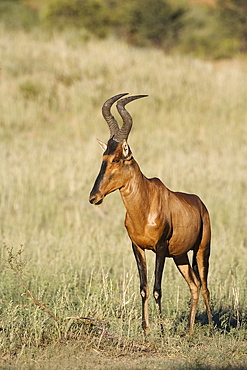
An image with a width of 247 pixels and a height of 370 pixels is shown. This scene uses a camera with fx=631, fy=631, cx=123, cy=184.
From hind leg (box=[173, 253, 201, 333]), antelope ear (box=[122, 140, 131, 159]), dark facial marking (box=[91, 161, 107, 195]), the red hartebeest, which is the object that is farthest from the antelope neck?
hind leg (box=[173, 253, 201, 333])

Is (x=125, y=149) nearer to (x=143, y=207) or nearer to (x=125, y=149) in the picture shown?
(x=125, y=149)

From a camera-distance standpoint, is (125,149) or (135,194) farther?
(135,194)

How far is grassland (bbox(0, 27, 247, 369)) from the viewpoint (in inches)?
228

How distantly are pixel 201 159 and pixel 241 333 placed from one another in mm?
10315

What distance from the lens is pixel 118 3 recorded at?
37.3 metres

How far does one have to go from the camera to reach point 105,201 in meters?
13.6

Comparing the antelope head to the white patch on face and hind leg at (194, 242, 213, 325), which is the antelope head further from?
hind leg at (194, 242, 213, 325)

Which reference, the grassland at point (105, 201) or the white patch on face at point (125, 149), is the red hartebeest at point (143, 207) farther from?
the grassland at point (105, 201)

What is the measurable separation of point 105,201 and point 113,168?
8134 mm

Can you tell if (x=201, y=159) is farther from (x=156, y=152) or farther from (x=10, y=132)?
(x=10, y=132)

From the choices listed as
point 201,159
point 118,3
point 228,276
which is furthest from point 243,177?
point 118,3

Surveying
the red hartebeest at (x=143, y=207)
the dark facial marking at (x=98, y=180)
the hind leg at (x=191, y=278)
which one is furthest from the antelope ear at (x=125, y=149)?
the hind leg at (x=191, y=278)

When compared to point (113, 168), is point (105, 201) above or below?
below

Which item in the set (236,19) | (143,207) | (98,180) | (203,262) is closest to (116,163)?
(98,180)
